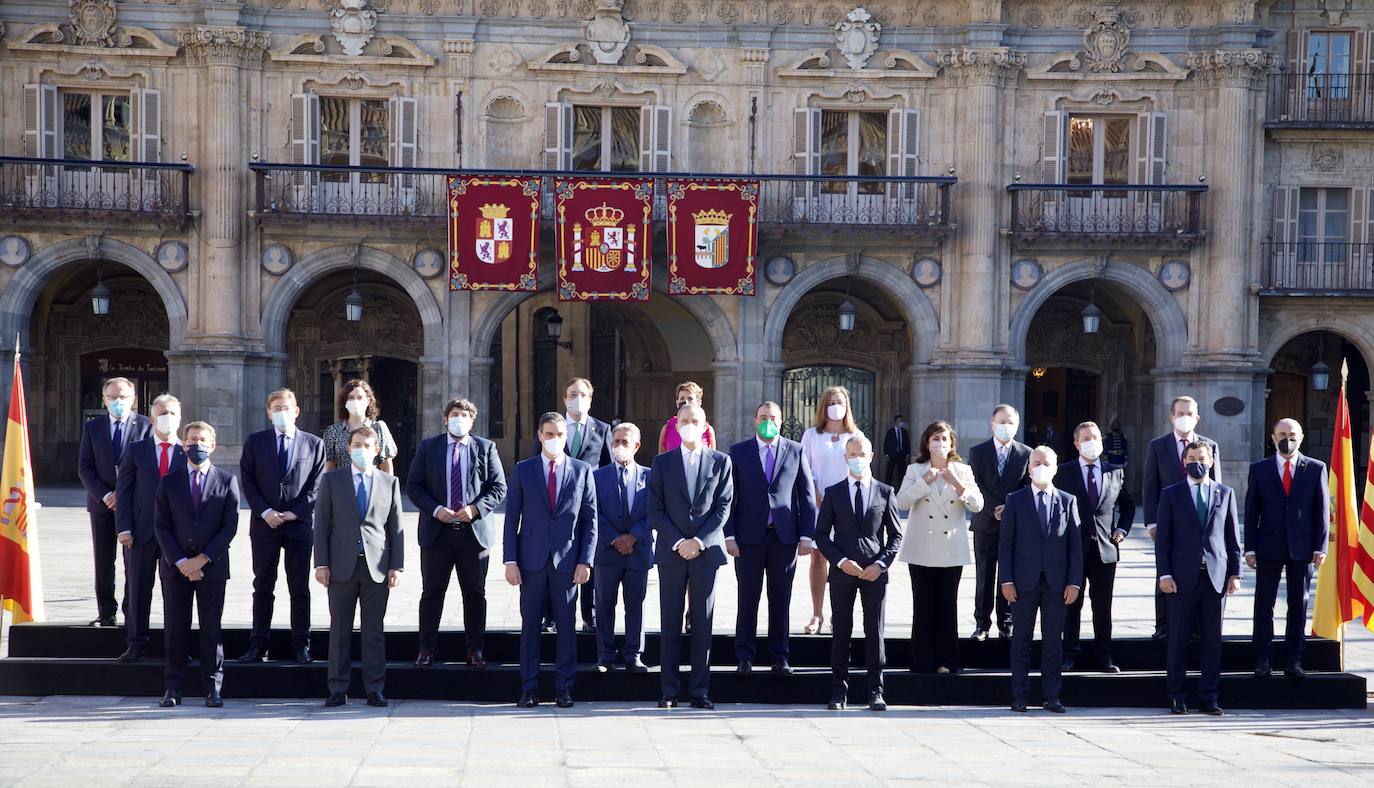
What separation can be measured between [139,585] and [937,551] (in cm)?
533

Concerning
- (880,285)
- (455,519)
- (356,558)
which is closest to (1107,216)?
(880,285)

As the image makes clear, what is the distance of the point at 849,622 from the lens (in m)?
9.83

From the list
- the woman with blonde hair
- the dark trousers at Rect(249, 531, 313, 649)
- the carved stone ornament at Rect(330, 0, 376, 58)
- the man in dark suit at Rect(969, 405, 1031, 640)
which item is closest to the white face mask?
the man in dark suit at Rect(969, 405, 1031, 640)

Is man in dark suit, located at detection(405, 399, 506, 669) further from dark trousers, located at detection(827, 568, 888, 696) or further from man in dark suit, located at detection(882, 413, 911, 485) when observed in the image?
man in dark suit, located at detection(882, 413, 911, 485)

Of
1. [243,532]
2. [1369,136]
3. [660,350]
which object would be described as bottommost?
[243,532]

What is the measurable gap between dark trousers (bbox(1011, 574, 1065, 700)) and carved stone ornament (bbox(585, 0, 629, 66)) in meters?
16.9

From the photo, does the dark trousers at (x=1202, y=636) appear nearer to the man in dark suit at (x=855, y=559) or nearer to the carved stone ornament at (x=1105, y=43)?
the man in dark suit at (x=855, y=559)

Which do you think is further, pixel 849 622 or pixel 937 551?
pixel 937 551

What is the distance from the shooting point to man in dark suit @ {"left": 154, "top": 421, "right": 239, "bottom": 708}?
9.53m

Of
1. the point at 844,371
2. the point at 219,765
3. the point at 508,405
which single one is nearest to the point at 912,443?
the point at 844,371

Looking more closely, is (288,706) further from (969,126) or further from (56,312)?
(56,312)

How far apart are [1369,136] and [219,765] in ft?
77.5

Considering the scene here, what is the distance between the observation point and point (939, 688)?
10188 mm

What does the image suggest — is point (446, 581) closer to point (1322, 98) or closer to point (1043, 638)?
point (1043, 638)
